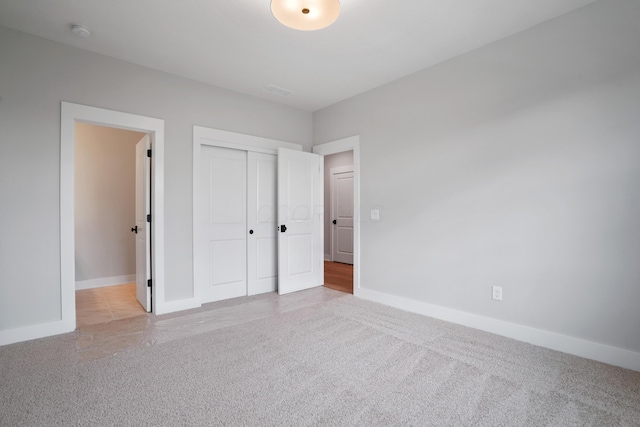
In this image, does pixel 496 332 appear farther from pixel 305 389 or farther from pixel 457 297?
pixel 305 389

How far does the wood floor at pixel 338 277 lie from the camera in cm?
466

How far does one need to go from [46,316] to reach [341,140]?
3807 millimetres

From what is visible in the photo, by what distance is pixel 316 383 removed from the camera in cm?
200

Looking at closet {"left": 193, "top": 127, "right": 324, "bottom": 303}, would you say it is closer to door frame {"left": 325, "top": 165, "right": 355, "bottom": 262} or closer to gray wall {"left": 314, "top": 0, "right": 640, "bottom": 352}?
gray wall {"left": 314, "top": 0, "right": 640, "bottom": 352}

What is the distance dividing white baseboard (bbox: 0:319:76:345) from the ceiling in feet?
8.58

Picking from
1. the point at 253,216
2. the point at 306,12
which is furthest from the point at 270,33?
the point at 253,216

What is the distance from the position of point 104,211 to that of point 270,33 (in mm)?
3930

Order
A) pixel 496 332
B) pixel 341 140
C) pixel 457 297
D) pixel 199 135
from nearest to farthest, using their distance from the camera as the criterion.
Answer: pixel 496 332, pixel 457 297, pixel 199 135, pixel 341 140

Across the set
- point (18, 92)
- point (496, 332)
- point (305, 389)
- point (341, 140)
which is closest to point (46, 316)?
point (18, 92)

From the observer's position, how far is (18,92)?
2658 millimetres

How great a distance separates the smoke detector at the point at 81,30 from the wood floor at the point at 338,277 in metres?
4.01

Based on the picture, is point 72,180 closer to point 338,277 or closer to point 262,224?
point 262,224

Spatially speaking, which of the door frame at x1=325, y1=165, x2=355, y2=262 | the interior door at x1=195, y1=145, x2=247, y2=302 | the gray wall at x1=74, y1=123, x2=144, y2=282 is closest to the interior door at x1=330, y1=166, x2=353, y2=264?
the door frame at x1=325, y1=165, x2=355, y2=262

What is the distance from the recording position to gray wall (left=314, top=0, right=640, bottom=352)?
87.9 inches
